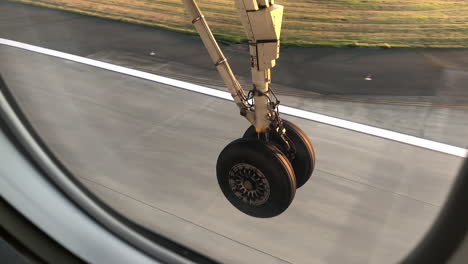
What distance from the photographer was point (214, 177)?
8.52ft

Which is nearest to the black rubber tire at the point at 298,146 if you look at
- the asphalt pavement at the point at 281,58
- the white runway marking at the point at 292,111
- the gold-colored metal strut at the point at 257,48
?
the gold-colored metal strut at the point at 257,48

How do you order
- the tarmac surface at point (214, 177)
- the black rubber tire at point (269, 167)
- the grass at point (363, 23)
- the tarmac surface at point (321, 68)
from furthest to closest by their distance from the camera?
the tarmac surface at point (321, 68)
the grass at point (363, 23)
the tarmac surface at point (214, 177)
the black rubber tire at point (269, 167)

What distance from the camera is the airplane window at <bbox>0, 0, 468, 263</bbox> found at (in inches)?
61.9

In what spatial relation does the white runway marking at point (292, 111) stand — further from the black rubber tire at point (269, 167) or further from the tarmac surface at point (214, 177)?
the black rubber tire at point (269, 167)

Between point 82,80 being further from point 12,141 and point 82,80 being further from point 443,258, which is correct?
point 443,258

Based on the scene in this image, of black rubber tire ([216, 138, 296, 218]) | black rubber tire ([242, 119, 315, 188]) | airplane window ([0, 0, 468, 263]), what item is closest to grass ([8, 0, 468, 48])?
airplane window ([0, 0, 468, 263])

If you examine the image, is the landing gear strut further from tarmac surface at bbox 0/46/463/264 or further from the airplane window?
tarmac surface at bbox 0/46/463/264

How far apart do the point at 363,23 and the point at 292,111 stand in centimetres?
102

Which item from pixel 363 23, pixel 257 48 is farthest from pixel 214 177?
pixel 363 23

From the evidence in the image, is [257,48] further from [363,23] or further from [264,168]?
[363,23]

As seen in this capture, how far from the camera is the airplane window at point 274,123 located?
5.16 feet

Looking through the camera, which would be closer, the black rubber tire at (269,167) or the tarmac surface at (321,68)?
the black rubber tire at (269,167)

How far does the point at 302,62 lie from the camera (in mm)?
3936

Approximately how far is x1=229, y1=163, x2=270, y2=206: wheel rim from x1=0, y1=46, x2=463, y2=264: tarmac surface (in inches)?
22.6
